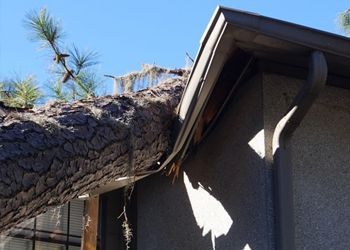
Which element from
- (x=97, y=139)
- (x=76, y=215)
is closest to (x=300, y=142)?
(x=97, y=139)

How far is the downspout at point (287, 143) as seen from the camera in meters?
3.95

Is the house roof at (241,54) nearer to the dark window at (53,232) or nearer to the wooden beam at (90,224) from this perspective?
the wooden beam at (90,224)

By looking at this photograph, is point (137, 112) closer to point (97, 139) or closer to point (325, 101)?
point (97, 139)

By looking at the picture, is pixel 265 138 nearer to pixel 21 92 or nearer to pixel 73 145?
pixel 73 145

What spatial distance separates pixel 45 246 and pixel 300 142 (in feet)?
9.39

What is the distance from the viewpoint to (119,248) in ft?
18.8

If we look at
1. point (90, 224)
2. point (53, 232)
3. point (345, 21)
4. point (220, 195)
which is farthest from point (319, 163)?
point (345, 21)

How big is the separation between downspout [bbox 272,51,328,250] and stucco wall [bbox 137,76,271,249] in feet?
0.35

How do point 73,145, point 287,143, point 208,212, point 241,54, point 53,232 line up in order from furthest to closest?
point 53,232
point 208,212
point 241,54
point 287,143
point 73,145

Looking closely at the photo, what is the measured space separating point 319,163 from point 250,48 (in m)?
0.89

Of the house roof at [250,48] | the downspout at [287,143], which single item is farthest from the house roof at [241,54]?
the downspout at [287,143]

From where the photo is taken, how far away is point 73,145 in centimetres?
360

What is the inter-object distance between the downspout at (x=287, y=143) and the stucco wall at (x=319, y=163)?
10cm

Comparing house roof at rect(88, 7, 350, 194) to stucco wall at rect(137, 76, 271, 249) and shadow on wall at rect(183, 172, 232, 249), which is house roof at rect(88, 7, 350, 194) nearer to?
stucco wall at rect(137, 76, 271, 249)
